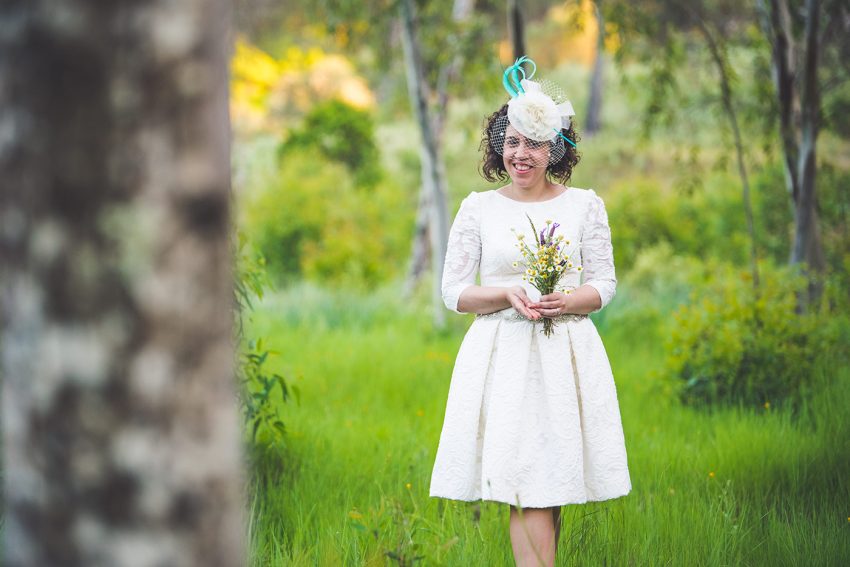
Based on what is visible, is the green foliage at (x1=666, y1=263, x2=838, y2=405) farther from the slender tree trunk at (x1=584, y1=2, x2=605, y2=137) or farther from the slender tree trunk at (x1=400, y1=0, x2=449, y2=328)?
the slender tree trunk at (x1=584, y1=2, x2=605, y2=137)

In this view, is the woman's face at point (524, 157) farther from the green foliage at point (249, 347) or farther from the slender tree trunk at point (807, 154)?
the slender tree trunk at point (807, 154)

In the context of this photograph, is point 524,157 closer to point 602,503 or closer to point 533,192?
point 533,192

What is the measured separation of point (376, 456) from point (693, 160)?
5020 millimetres

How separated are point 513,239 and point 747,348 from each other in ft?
11.1

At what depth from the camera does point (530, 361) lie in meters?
3.07

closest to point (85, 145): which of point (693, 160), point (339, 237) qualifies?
point (693, 160)

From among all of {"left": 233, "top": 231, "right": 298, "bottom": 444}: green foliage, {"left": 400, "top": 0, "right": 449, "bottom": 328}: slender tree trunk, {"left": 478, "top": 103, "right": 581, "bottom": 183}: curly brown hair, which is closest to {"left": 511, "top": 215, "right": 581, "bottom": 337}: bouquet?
{"left": 478, "top": 103, "right": 581, "bottom": 183}: curly brown hair

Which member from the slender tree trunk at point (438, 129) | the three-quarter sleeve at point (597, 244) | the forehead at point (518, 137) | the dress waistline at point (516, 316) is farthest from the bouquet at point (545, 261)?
the slender tree trunk at point (438, 129)

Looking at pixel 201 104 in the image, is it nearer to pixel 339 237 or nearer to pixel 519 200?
pixel 519 200

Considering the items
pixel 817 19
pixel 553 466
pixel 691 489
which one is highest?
pixel 817 19

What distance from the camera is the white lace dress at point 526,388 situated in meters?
2.99

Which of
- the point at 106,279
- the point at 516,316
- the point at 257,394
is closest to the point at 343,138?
the point at 257,394

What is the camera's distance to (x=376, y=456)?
4.68 meters

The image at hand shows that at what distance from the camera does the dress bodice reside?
10.5 ft
